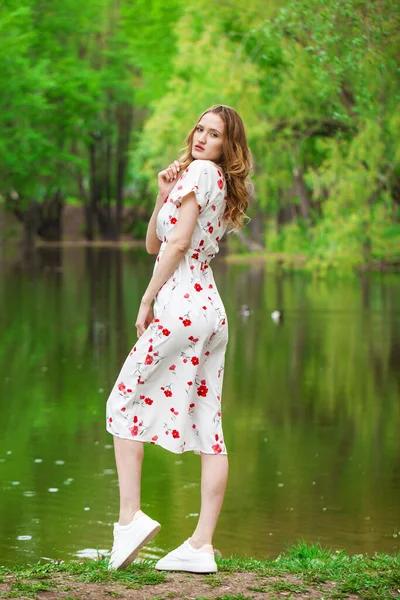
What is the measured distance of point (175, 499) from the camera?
747 cm

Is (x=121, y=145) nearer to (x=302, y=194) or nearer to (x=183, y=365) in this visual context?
(x=302, y=194)

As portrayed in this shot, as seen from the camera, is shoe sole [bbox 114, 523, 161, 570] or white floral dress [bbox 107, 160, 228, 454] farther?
white floral dress [bbox 107, 160, 228, 454]

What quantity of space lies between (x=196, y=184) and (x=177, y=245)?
0.26 metres

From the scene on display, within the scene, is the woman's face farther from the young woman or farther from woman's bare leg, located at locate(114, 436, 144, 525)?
woman's bare leg, located at locate(114, 436, 144, 525)

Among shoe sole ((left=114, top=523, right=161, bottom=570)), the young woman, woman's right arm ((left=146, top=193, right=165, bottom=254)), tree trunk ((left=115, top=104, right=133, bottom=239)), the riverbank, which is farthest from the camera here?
tree trunk ((left=115, top=104, right=133, bottom=239))

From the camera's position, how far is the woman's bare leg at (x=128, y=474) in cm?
496

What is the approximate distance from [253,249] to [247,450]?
31426mm

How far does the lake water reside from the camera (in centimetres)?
681

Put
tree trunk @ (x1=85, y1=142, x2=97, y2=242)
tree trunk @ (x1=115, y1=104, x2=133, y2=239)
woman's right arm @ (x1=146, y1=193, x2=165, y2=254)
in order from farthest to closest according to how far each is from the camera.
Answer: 1. tree trunk @ (x1=85, y1=142, x2=97, y2=242)
2. tree trunk @ (x1=115, y1=104, x2=133, y2=239)
3. woman's right arm @ (x1=146, y1=193, x2=165, y2=254)

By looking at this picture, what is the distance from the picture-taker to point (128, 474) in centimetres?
501

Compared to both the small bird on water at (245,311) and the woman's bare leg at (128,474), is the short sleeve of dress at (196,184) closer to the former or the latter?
the woman's bare leg at (128,474)

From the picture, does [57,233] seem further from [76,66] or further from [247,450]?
[247,450]

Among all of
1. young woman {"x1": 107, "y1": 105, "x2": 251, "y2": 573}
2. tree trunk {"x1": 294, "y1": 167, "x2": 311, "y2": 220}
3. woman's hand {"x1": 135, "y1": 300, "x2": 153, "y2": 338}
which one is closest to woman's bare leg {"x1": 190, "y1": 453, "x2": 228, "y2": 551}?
young woman {"x1": 107, "y1": 105, "x2": 251, "y2": 573}

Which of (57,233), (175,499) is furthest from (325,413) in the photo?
(57,233)
